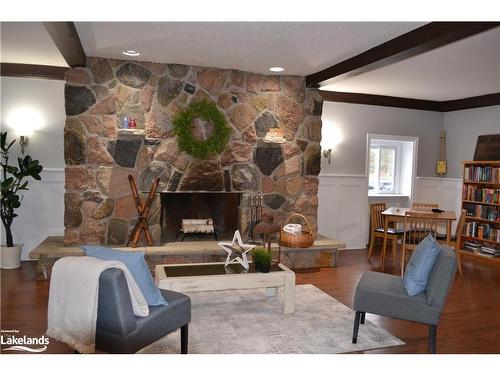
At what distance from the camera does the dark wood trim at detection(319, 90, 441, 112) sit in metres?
6.68

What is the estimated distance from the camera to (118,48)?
449 centimetres

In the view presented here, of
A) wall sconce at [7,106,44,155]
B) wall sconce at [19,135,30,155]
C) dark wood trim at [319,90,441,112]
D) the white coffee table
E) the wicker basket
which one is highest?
dark wood trim at [319,90,441,112]

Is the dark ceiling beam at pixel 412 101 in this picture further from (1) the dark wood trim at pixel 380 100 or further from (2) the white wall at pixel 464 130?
(2) the white wall at pixel 464 130

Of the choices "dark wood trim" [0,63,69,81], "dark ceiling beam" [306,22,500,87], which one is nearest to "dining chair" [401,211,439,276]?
"dark ceiling beam" [306,22,500,87]

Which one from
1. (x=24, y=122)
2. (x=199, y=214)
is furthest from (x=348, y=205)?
(x=24, y=122)

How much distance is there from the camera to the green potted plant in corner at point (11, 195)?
4.98 metres

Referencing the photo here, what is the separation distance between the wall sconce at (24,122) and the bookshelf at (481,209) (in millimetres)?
6349

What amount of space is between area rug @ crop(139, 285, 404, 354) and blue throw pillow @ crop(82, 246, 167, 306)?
0.58m

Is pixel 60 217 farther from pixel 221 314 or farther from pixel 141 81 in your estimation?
pixel 221 314

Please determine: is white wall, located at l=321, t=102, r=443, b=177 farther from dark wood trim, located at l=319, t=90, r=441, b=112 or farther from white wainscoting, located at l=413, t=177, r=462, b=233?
white wainscoting, located at l=413, t=177, r=462, b=233

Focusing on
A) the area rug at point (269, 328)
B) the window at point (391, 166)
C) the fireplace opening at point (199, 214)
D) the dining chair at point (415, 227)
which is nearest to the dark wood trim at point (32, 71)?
the fireplace opening at point (199, 214)

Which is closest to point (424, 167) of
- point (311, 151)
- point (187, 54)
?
point (311, 151)

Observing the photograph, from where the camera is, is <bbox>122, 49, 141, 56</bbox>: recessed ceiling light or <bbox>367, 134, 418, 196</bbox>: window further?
<bbox>367, 134, 418, 196</bbox>: window

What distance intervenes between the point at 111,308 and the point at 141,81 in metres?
3.39
